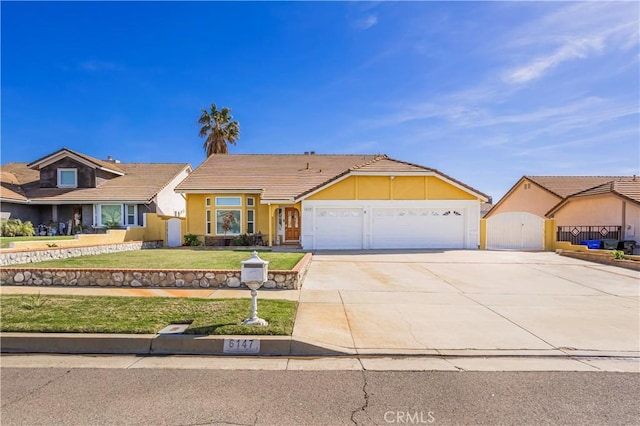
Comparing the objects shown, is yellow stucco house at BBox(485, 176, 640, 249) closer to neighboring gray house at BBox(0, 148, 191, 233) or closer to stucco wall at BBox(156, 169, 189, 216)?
stucco wall at BBox(156, 169, 189, 216)

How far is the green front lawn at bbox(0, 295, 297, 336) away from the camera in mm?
5117

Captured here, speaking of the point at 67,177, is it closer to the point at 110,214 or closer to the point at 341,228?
the point at 110,214

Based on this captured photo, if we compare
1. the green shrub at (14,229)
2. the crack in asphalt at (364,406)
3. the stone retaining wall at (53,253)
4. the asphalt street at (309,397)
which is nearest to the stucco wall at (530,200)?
the asphalt street at (309,397)

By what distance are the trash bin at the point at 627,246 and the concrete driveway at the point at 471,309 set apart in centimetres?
602

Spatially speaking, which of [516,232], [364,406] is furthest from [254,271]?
[516,232]

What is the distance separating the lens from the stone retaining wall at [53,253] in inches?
412

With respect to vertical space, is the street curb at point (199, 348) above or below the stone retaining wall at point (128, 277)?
below

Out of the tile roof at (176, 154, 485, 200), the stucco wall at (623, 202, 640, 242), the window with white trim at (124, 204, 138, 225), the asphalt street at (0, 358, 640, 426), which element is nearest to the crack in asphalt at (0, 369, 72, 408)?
the asphalt street at (0, 358, 640, 426)

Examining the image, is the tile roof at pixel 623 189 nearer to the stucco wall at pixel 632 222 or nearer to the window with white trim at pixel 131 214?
the stucco wall at pixel 632 222

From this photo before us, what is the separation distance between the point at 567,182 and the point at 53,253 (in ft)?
112

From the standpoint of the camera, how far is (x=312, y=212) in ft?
58.0

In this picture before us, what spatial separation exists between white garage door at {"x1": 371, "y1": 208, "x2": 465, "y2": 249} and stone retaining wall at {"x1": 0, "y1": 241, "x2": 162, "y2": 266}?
1337cm

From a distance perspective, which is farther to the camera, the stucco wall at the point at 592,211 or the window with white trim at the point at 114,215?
the window with white trim at the point at 114,215

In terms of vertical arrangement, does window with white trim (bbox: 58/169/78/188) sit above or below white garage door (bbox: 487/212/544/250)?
above
